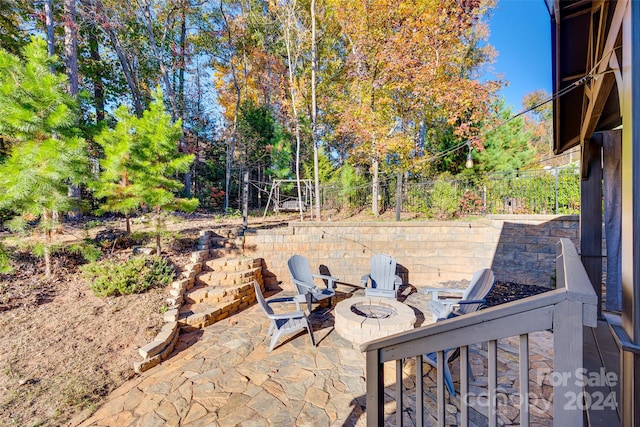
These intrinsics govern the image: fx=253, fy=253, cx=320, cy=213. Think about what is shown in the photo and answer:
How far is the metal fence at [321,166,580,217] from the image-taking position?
5.42 meters

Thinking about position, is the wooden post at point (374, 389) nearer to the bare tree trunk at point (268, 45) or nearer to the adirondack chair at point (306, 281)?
the adirondack chair at point (306, 281)

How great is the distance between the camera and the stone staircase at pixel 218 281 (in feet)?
11.9

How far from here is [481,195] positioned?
618 centimetres

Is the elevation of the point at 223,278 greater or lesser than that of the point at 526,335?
lesser

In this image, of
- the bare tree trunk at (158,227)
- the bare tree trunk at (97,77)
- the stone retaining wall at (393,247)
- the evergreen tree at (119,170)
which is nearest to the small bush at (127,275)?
the bare tree trunk at (158,227)

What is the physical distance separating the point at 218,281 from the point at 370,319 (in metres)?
2.65

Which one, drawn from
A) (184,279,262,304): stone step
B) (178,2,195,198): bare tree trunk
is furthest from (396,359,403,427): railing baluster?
(178,2,195,198): bare tree trunk

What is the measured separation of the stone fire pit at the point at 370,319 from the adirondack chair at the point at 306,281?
451mm

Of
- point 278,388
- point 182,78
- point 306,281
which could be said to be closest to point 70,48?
point 182,78

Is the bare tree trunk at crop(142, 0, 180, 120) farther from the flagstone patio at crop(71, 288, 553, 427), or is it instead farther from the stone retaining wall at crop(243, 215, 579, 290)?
the flagstone patio at crop(71, 288, 553, 427)

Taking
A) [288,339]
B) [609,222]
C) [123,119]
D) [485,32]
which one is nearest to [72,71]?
[123,119]

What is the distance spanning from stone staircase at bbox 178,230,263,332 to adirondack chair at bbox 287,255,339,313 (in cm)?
92

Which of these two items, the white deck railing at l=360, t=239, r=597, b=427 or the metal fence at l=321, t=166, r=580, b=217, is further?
the metal fence at l=321, t=166, r=580, b=217

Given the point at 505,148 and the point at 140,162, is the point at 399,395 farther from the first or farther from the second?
the point at 505,148
